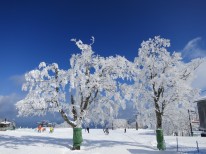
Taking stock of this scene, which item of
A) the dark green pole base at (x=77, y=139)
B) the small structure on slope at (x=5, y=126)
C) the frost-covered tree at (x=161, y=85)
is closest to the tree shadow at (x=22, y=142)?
the dark green pole base at (x=77, y=139)

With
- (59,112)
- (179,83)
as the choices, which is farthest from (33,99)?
(179,83)

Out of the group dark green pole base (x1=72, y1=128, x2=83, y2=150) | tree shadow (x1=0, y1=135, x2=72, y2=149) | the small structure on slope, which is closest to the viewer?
dark green pole base (x1=72, y1=128, x2=83, y2=150)

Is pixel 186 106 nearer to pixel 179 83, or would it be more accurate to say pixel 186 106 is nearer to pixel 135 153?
pixel 179 83

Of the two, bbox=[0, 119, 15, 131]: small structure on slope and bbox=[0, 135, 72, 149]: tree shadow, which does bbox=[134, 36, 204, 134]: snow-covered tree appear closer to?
Result: bbox=[0, 135, 72, 149]: tree shadow

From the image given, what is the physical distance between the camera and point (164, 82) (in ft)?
119

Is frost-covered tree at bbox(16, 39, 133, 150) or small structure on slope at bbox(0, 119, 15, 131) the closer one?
frost-covered tree at bbox(16, 39, 133, 150)

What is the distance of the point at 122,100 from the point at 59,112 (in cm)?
766

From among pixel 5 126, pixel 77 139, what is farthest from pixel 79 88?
pixel 5 126

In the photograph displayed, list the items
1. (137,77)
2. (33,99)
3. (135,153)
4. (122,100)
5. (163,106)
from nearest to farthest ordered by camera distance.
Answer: (135,153)
(33,99)
(122,100)
(163,106)
(137,77)

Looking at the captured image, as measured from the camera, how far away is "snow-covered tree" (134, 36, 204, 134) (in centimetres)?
3628

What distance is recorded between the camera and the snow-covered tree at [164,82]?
36.3 metres

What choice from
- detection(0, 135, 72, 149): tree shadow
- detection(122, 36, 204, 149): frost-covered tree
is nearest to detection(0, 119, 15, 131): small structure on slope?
detection(0, 135, 72, 149): tree shadow

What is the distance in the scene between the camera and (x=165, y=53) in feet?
129

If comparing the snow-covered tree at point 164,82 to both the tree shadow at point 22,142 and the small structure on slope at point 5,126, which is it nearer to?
the tree shadow at point 22,142
